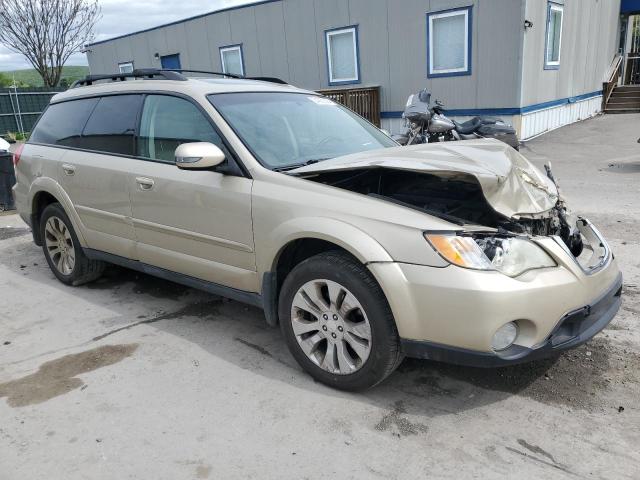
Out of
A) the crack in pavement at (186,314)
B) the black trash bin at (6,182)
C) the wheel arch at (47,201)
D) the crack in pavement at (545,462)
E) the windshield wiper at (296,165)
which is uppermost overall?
the windshield wiper at (296,165)

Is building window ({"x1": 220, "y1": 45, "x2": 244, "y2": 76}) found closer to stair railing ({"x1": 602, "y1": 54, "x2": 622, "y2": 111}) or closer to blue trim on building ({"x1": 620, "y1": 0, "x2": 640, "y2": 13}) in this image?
stair railing ({"x1": 602, "y1": 54, "x2": 622, "y2": 111})

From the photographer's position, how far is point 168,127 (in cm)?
389

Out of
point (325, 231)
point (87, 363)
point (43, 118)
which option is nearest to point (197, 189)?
point (325, 231)

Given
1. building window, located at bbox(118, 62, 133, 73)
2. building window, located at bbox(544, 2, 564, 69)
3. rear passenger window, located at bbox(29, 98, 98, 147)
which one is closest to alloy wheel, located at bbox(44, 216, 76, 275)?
rear passenger window, located at bbox(29, 98, 98, 147)

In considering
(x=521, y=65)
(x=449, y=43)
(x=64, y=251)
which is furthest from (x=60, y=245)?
(x=449, y=43)

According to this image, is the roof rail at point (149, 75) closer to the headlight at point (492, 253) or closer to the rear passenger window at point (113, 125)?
the rear passenger window at point (113, 125)

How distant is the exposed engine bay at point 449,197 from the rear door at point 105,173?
1661 millimetres

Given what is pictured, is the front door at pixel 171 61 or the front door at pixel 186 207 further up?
the front door at pixel 171 61

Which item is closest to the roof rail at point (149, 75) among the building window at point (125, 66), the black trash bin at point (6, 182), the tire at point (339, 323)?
the tire at point (339, 323)

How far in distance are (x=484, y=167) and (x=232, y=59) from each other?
1530cm

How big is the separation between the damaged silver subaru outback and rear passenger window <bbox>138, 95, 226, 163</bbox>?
1cm

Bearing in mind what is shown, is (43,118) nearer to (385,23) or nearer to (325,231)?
(325,231)

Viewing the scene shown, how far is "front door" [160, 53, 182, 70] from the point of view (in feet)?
61.0

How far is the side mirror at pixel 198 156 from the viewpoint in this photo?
320 centimetres
